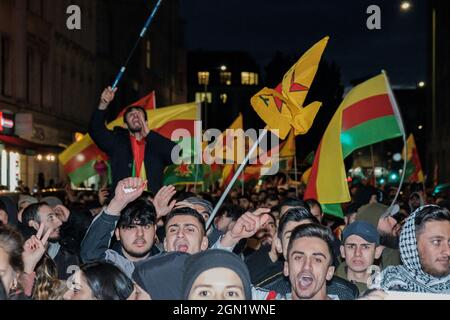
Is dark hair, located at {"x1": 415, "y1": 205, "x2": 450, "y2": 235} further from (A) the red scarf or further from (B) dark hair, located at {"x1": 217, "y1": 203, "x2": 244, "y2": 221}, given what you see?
(A) the red scarf

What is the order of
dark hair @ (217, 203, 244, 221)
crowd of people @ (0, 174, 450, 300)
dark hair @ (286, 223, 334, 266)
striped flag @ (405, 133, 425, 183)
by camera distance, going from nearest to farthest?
1. crowd of people @ (0, 174, 450, 300)
2. dark hair @ (286, 223, 334, 266)
3. dark hair @ (217, 203, 244, 221)
4. striped flag @ (405, 133, 425, 183)

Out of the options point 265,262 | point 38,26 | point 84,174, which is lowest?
point 265,262

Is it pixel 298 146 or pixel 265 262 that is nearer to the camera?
pixel 265 262

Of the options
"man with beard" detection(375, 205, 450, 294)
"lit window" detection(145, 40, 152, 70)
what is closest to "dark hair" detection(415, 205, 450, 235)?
"man with beard" detection(375, 205, 450, 294)

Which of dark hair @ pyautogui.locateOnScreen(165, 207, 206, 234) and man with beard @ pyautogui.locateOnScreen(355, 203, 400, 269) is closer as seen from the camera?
dark hair @ pyautogui.locateOnScreen(165, 207, 206, 234)

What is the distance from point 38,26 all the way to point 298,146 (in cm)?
2392

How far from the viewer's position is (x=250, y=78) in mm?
121438

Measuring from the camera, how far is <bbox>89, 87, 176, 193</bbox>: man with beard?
888cm

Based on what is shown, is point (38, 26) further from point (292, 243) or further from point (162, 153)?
point (292, 243)

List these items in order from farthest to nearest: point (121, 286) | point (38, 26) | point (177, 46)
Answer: point (177, 46)
point (38, 26)
point (121, 286)

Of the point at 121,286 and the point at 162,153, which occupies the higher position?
the point at 162,153

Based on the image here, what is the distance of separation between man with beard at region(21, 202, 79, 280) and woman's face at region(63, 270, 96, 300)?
10.1ft

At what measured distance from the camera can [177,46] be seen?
86.6 metres
